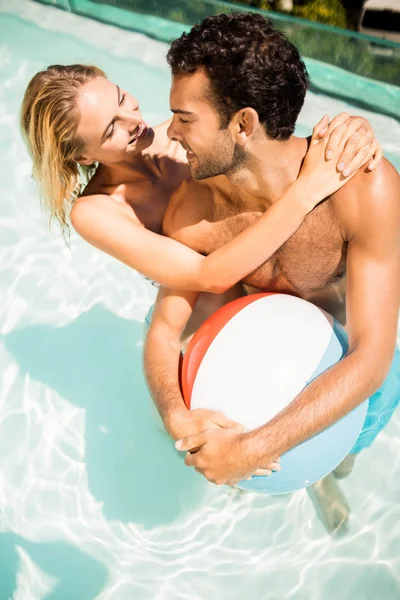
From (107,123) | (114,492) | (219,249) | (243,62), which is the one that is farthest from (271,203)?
(114,492)

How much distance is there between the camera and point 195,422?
2.10 m

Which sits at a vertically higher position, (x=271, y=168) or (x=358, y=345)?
(x=271, y=168)

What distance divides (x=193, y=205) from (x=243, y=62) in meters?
0.74

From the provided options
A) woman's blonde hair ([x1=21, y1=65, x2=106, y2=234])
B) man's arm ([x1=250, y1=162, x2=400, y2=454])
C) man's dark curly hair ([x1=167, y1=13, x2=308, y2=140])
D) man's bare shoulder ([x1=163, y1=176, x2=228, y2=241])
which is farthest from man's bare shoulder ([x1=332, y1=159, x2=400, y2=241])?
woman's blonde hair ([x1=21, y1=65, x2=106, y2=234])

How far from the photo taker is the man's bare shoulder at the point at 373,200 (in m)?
1.99

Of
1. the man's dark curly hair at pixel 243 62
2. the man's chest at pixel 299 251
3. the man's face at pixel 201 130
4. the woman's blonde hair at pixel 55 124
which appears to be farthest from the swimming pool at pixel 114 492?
the man's dark curly hair at pixel 243 62

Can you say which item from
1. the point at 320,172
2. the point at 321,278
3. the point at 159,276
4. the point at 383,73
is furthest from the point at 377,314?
the point at 383,73

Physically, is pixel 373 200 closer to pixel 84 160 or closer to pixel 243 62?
pixel 243 62

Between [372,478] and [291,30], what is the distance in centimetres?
383

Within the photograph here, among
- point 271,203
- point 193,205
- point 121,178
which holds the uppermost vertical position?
point 271,203

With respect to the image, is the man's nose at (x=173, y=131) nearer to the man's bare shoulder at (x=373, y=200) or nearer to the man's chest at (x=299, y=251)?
the man's chest at (x=299, y=251)

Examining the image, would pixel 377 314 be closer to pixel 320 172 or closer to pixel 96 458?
pixel 320 172

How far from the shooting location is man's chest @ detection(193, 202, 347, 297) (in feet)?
7.25

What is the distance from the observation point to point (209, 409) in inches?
82.6
